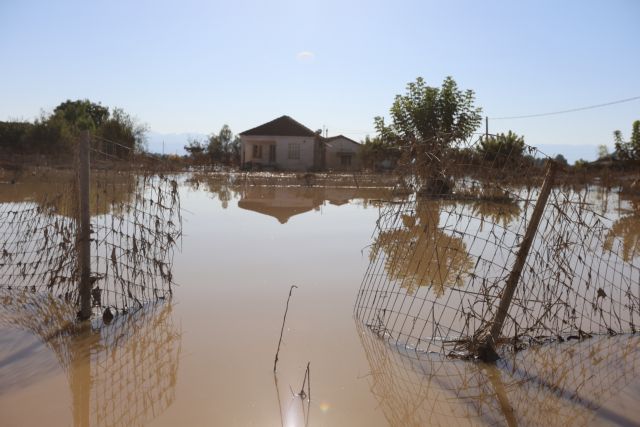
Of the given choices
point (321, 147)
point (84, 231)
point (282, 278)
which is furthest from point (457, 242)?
point (321, 147)

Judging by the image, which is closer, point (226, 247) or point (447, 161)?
point (447, 161)

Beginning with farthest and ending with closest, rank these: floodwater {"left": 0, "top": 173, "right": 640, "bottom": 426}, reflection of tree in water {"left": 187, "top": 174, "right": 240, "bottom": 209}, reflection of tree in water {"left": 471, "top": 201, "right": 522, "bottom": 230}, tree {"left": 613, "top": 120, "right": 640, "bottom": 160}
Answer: tree {"left": 613, "top": 120, "right": 640, "bottom": 160} → reflection of tree in water {"left": 187, "top": 174, "right": 240, "bottom": 209} → reflection of tree in water {"left": 471, "top": 201, "right": 522, "bottom": 230} → floodwater {"left": 0, "top": 173, "right": 640, "bottom": 426}

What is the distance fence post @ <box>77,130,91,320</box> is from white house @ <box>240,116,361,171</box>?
34084 millimetres

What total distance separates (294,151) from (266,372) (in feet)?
120

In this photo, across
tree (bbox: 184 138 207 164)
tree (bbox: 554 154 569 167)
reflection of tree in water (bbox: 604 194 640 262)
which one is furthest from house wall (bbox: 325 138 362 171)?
reflection of tree in water (bbox: 604 194 640 262)

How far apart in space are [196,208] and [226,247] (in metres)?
6.68

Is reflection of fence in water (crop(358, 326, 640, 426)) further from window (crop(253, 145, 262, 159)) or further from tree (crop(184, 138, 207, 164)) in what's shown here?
tree (crop(184, 138, 207, 164))

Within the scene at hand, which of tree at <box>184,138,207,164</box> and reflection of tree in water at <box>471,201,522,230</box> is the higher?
tree at <box>184,138,207,164</box>

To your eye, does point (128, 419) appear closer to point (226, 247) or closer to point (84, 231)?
point (84, 231)

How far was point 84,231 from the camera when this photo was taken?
5.30 m

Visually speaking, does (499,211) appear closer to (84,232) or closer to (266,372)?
(266,372)

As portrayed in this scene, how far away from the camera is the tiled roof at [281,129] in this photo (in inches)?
1586

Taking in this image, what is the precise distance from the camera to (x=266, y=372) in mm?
4398

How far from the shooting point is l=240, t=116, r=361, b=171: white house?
4012 centimetres
